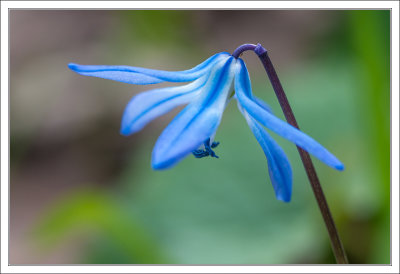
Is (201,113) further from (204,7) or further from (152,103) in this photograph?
(204,7)

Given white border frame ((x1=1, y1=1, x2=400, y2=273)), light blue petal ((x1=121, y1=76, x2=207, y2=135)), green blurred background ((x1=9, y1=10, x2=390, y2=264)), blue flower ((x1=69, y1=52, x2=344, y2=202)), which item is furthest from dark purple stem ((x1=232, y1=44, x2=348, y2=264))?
green blurred background ((x1=9, y1=10, x2=390, y2=264))

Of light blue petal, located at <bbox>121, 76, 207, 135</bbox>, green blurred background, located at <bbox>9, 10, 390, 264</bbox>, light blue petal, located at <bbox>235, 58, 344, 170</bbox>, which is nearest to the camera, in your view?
light blue petal, located at <bbox>235, 58, 344, 170</bbox>

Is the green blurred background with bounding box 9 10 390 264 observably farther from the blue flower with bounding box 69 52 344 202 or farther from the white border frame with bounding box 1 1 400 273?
the blue flower with bounding box 69 52 344 202

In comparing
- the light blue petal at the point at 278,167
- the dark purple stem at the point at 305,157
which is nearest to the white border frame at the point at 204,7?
the dark purple stem at the point at 305,157

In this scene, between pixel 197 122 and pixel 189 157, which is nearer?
pixel 197 122

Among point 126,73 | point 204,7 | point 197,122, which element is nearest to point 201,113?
point 197,122

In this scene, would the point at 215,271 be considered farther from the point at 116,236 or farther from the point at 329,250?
the point at 329,250

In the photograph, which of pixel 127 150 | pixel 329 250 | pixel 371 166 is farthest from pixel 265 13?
pixel 329 250

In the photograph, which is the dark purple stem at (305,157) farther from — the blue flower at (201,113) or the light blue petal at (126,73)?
the light blue petal at (126,73)
